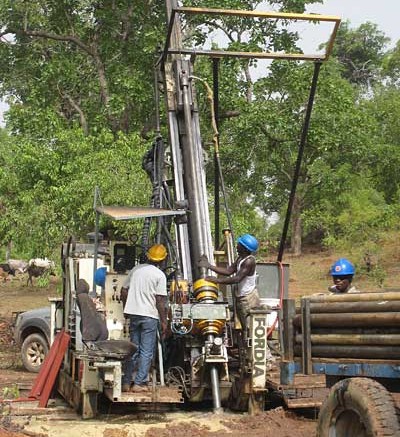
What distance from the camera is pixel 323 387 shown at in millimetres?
10336

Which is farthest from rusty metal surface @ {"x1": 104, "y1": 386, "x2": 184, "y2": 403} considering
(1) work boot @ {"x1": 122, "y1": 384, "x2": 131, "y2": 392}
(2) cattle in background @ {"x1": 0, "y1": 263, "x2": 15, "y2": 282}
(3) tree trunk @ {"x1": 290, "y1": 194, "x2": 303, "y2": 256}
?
(3) tree trunk @ {"x1": 290, "y1": 194, "x2": 303, "y2": 256}

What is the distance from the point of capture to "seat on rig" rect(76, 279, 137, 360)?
10.0 metres

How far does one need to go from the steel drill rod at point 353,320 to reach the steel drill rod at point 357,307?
0.11ft

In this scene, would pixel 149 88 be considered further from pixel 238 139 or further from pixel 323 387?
pixel 323 387

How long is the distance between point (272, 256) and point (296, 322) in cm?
3057

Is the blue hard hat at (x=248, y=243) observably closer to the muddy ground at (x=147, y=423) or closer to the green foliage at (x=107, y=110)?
the muddy ground at (x=147, y=423)

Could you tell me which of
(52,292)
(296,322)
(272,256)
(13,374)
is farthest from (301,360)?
(272,256)

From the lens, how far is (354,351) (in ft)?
23.4

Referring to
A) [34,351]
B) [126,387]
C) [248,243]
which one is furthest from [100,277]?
[34,351]

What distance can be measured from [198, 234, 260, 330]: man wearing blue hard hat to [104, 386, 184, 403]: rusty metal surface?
4.13 feet

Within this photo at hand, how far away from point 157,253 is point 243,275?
107 centimetres

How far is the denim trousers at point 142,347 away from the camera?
1033cm

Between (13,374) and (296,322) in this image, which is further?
(13,374)

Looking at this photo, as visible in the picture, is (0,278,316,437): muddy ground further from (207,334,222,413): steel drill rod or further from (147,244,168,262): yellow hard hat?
(147,244,168,262): yellow hard hat
